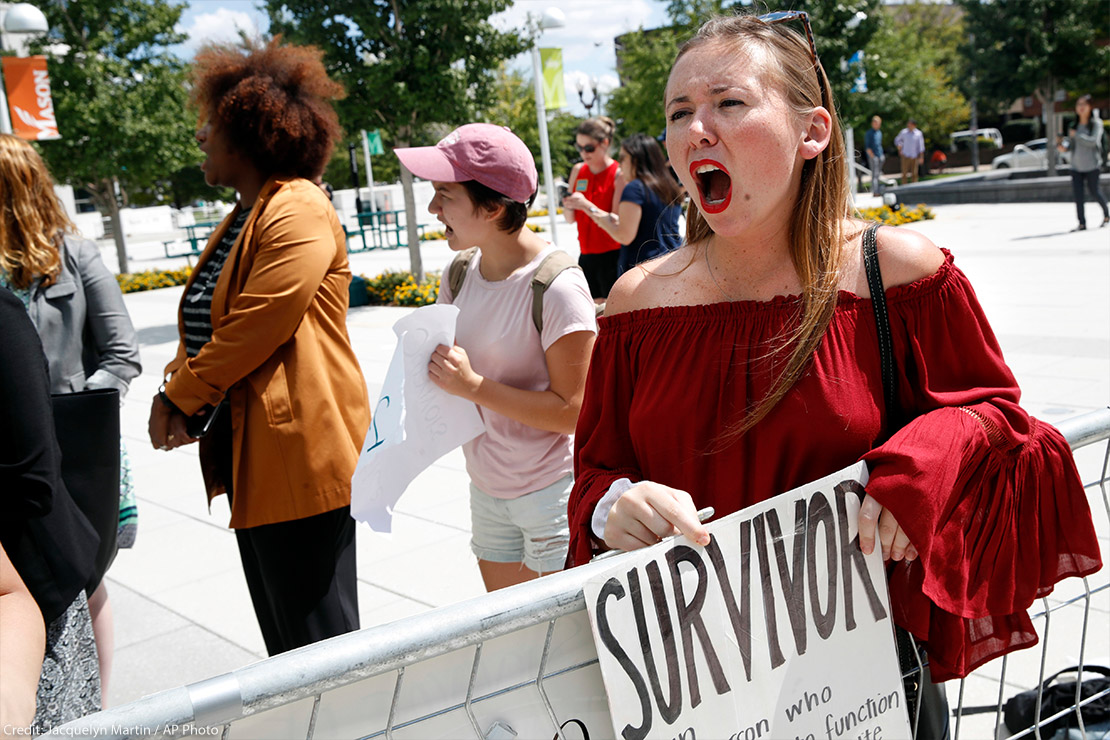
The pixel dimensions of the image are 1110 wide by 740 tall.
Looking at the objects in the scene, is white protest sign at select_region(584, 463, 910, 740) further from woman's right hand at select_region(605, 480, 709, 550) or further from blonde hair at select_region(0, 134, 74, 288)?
blonde hair at select_region(0, 134, 74, 288)

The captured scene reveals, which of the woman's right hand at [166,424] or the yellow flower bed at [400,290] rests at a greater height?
the woman's right hand at [166,424]

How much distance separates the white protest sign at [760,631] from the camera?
4.71 feet

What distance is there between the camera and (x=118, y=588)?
4.89m

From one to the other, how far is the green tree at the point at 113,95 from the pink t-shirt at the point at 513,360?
17556mm

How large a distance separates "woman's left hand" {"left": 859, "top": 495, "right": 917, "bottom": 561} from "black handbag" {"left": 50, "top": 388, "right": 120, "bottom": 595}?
1819mm

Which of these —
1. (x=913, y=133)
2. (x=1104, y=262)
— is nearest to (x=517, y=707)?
(x=1104, y=262)

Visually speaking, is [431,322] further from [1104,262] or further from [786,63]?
[1104,262]

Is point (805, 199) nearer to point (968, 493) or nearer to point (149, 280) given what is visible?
point (968, 493)

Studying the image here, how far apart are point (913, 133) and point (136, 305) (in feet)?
73.4

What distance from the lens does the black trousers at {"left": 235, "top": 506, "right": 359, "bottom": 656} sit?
117 inches

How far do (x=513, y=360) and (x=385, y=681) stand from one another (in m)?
1.62

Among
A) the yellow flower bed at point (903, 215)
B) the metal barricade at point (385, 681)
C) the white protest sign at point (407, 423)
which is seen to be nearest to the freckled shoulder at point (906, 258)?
the metal barricade at point (385, 681)

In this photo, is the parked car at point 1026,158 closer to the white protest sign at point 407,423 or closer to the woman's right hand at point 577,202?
the woman's right hand at point 577,202

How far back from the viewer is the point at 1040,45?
1040 inches
